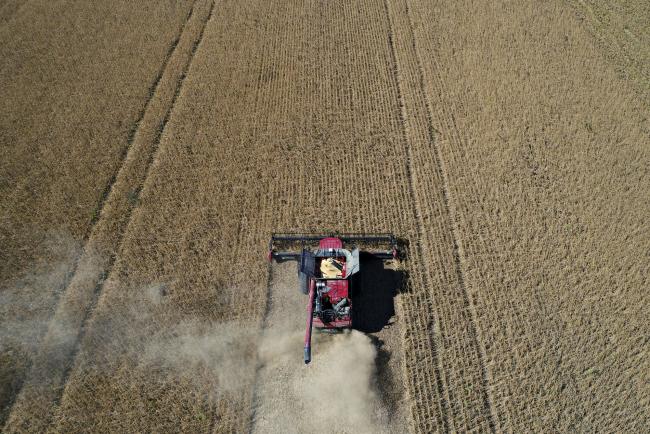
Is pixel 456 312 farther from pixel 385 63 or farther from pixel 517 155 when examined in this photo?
pixel 385 63

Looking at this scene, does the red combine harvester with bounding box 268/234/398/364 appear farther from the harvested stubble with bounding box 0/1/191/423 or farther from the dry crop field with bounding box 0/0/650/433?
the harvested stubble with bounding box 0/1/191/423

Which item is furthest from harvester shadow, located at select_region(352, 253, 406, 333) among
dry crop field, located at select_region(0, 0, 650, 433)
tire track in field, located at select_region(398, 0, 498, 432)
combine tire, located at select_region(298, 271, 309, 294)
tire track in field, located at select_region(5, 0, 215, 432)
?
tire track in field, located at select_region(5, 0, 215, 432)

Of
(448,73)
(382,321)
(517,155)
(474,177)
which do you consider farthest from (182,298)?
(448,73)

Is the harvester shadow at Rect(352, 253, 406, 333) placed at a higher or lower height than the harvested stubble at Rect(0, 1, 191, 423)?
lower

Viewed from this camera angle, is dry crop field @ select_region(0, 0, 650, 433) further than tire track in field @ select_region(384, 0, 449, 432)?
Yes

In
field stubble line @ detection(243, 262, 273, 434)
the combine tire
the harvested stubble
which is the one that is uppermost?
→ the harvested stubble

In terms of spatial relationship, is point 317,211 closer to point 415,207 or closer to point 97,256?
point 415,207

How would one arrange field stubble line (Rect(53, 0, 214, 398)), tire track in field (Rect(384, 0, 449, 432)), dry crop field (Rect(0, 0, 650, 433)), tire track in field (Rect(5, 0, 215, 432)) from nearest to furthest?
1. tire track in field (Rect(5, 0, 215, 432))
2. tire track in field (Rect(384, 0, 449, 432))
3. dry crop field (Rect(0, 0, 650, 433))
4. field stubble line (Rect(53, 0, 214, 398))
